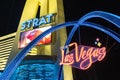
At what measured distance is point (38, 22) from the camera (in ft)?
99.7

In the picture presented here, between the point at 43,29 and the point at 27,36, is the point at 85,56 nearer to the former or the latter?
the point at 43,29

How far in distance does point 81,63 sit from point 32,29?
9526mm

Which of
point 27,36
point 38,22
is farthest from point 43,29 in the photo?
point 27,36

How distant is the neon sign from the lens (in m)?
29.5

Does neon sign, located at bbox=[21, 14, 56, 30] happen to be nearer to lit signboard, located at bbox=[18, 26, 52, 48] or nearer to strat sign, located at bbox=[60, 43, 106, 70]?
lit signboard, located at bbox=[18, 26, 52, 48]

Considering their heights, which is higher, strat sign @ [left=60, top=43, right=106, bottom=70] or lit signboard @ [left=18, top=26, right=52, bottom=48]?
lit signboard @ [left=18, top=26, right=52, bottom=48]

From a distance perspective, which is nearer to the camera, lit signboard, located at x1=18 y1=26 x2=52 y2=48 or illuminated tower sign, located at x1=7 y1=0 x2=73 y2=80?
illuminated tower sign, located at x1=7 y1=0 x2=73 y2=80

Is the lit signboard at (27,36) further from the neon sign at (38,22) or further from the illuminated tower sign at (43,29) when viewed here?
the neon sign at (38,22)

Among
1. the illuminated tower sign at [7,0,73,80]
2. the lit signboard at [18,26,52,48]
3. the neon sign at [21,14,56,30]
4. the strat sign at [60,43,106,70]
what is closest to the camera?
the strat sign at [60,43,106,70]

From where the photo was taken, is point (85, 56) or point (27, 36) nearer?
point (85, 56)

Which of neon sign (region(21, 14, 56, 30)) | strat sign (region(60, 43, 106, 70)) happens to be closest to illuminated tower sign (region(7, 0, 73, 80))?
neon sign (region(21, 14, 56, 30))

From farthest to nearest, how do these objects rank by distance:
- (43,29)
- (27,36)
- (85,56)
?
(27,36)
(43,29)
(85,56)

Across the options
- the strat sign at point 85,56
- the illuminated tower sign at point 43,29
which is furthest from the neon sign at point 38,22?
the strat sign at point 85,56

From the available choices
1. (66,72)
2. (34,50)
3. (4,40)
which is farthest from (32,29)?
(4,40)
